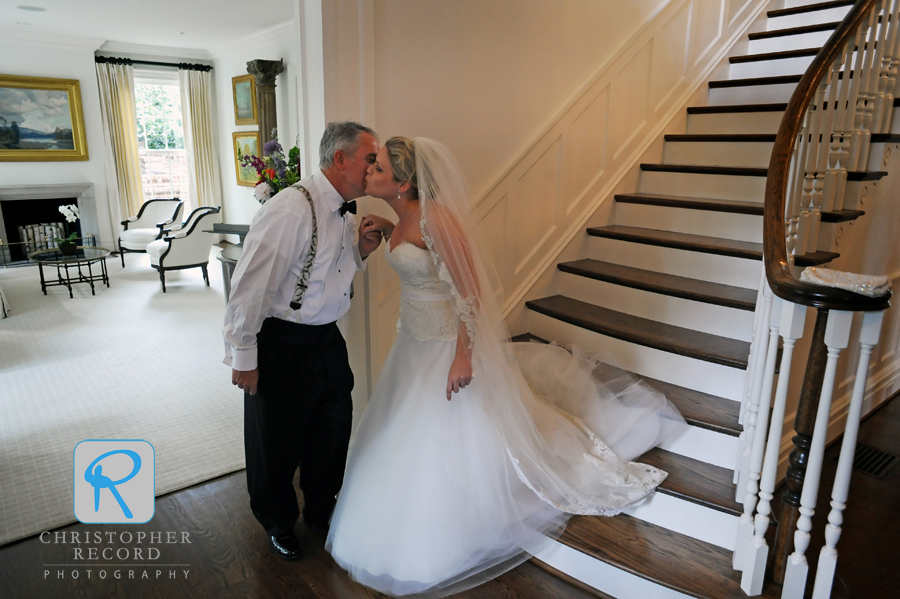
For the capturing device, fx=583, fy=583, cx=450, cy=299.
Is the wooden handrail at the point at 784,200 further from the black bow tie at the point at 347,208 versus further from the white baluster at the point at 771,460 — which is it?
the black bow tie at the point at 347,208

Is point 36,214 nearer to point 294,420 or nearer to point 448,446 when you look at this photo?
point 294,420

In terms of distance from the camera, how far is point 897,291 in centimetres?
368

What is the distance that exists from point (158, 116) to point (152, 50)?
1.09m

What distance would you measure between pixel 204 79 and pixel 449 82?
8507 mm

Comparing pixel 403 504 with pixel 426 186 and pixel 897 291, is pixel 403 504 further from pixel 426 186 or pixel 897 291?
pixel 897 291

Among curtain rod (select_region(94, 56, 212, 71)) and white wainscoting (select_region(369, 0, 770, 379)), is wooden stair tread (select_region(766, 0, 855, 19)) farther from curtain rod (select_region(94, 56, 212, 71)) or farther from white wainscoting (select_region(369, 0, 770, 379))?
curtain rod (select_region(94, 56, 212, 71))

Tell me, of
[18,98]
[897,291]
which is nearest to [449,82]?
[897,291]

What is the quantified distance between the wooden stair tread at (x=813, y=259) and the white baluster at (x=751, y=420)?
592 millimetres

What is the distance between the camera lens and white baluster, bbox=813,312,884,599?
1658 millimetres

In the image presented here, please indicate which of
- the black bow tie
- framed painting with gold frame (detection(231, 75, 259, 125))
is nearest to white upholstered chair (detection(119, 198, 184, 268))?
framed painting with gold frame (detection(231, 75, 259, 125))

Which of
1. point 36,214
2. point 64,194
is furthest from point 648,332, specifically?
point 36,214

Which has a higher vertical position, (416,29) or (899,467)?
(416,29)

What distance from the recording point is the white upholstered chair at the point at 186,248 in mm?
7059

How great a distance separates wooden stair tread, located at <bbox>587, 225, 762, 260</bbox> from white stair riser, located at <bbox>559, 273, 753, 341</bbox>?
0.35 meters
